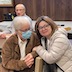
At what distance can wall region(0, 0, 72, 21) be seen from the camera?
403 centimetres

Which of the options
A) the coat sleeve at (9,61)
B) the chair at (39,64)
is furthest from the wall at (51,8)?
the chair at (39,64)

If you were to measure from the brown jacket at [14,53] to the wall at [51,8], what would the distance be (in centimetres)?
245

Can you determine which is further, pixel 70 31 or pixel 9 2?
pixel 9 2

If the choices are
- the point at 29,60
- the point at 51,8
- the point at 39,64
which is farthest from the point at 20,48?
the point at 51,8

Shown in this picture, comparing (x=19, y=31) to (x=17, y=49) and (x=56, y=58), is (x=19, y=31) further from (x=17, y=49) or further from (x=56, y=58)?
(x=56, y=58)

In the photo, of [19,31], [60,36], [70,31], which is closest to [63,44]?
[60,36]

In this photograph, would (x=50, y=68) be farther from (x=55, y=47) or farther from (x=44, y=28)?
(x=44, y=28)

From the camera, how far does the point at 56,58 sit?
5.07ft

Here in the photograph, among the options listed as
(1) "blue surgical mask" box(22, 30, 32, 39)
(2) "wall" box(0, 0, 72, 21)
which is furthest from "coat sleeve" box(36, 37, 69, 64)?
(2) "wall" box(0, 0, 72, 21)

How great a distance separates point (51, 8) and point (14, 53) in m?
2.58

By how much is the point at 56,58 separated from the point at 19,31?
1.44 feet

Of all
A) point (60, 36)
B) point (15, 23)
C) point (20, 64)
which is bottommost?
point (20, 64)

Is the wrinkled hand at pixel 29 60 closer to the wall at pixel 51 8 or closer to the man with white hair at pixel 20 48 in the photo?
the man with white hair at pixel 20 48

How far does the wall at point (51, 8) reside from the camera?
13.2 feet
